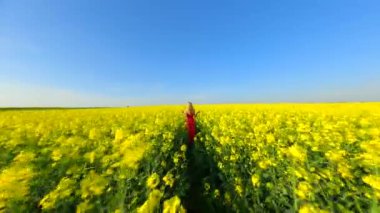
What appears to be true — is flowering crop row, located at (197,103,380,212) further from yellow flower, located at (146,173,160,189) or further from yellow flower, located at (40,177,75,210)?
yellow flower, located at (40,177,75,210)

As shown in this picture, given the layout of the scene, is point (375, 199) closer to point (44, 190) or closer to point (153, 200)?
point (153, 200)

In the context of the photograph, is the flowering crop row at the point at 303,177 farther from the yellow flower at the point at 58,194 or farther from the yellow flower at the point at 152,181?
the yellow flower at the point at 58,194

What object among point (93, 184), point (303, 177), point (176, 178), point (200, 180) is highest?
point (93, 184)

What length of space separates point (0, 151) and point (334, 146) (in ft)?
20.0

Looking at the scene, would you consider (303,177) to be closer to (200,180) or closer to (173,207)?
(173,207)

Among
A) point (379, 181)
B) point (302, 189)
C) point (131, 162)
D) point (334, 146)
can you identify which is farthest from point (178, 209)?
point (334, 146)

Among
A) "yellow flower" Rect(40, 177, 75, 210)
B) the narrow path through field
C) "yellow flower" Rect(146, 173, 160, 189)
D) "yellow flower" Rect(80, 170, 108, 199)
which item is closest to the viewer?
"yellow flower" Rect(80, 170, 108, 199)

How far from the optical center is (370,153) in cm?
272

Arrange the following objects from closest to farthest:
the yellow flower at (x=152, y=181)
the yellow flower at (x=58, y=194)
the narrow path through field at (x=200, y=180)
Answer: the yellow flower at (x=58, y=194), the yellow flower at (x=152, y=181), the narrow path through field at (x=200, y=180)

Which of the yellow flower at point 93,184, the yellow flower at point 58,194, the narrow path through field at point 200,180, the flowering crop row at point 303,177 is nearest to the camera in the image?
the yellow flower at point 93,184

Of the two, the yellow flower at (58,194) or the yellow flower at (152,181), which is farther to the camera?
the yellow flower at (152,181)

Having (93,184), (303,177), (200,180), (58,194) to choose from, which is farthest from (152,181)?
(200,180)

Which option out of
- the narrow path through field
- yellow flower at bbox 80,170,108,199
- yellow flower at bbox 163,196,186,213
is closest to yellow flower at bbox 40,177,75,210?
yellow flower at bbox 80,170,108,199

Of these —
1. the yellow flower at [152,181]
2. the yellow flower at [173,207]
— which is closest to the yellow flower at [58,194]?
the yellow flower at [152,181]
